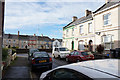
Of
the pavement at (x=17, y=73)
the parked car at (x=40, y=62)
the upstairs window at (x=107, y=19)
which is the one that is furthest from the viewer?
the upstairs window at (x=107, y=19)

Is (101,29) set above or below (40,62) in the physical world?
above

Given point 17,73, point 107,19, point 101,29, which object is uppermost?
point 107,19

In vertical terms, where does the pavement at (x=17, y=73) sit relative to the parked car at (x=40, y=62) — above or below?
below

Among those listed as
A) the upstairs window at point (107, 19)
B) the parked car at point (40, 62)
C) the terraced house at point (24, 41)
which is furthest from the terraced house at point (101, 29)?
the terraced house at point (24, 41)

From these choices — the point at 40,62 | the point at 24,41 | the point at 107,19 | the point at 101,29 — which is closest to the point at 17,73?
the point at 40,62

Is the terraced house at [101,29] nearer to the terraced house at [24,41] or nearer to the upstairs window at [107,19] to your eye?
the upstairs window at [107,19]

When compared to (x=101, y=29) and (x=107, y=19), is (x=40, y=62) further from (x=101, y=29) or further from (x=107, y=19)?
(x=107, y=19)

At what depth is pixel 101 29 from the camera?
15078mm

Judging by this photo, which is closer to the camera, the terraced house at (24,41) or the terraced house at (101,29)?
the terraced house at (101,29)

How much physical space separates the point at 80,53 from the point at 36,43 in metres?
61.0

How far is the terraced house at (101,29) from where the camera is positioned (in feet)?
42.8

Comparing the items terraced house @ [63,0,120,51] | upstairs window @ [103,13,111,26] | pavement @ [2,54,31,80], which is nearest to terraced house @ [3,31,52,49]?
terraced house @ [63,0,120,51]

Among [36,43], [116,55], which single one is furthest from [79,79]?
[36,43]

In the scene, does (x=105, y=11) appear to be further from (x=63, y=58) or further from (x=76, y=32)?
(x=63, y=58)
